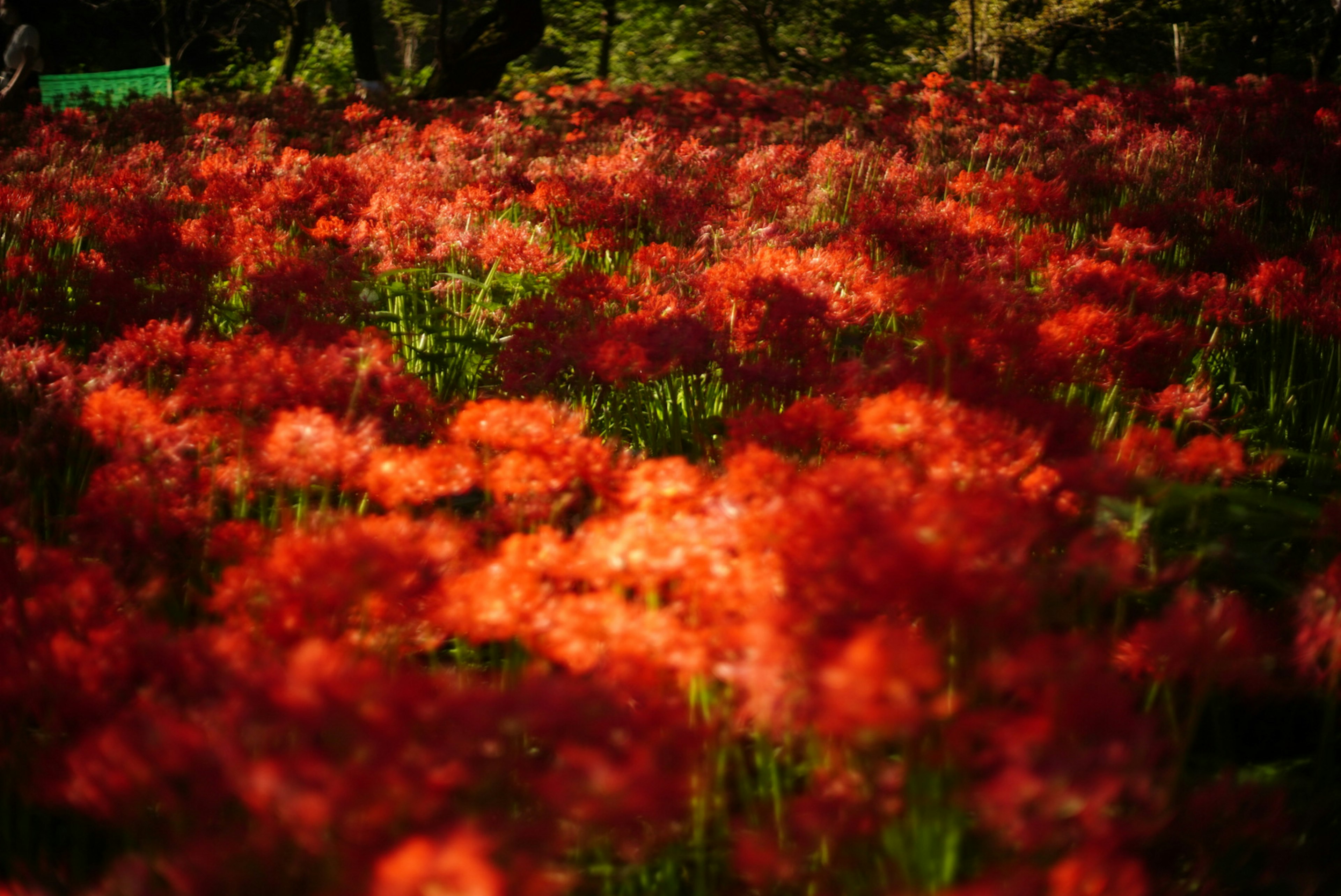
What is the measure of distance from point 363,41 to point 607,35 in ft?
20.1

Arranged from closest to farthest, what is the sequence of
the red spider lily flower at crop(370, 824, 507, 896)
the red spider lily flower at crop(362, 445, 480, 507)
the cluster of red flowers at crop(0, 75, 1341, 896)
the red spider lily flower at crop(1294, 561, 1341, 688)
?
the red spider lily flower at crop(370, 824, 507, 896) → the cluster of red flowers at crop(0, 75, 1341, 896) → the red spider lily flower at crop(1294, 561, 1341, 688) → the red spider lily flower at crop(362, 445, 480, 507)

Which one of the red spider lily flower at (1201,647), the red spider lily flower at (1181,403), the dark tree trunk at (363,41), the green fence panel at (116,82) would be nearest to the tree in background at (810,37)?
the dark tree trunk at (363,41)

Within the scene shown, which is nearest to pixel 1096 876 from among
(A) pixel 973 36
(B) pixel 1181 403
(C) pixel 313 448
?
(C) pixel 313 448

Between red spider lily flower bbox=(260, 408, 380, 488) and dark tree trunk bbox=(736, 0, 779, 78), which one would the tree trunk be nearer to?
dark tree trunk bbox=(736, 0, 779, 78)

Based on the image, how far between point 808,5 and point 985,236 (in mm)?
15332

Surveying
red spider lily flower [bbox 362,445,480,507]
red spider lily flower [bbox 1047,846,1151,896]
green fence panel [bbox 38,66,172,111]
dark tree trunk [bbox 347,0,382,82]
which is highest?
dark tree trunk [bbox 347,0,382,82]

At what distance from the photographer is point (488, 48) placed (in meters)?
11.1

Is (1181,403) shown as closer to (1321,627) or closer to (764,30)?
(1321,627)

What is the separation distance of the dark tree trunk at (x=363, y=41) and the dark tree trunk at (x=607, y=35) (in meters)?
5.47

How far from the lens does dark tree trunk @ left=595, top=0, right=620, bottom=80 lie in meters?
17.0

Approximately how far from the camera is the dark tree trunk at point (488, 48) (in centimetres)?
1088

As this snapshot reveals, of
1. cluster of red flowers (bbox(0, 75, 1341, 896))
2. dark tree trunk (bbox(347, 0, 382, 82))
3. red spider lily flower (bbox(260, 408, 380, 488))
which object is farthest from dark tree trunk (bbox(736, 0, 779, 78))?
red spider lily flower (bbox(260, 408, 380, 488))

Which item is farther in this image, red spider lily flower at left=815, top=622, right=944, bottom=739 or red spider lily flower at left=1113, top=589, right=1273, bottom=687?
red spider lily flower at left=1113, top=589, right=1273, bottom=687

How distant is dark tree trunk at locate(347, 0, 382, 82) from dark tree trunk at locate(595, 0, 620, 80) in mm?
5474
